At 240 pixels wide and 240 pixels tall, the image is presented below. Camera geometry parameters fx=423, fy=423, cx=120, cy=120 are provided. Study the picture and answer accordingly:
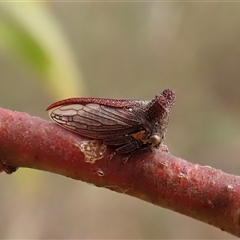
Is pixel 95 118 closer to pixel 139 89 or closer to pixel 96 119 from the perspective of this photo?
pixel 96 119

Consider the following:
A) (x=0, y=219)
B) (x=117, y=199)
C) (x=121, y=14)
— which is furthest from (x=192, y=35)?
(x=0, y=219)

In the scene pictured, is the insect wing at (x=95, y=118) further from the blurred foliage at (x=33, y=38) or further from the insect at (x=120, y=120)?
the blurred foliage at (x=33, y=38)

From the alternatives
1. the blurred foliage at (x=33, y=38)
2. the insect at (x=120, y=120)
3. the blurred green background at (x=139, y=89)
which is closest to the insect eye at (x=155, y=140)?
the insect at (x=120, y=120)

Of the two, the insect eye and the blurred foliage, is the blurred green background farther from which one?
the insect eye

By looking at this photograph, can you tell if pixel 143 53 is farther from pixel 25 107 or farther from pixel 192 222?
pixel 192 222

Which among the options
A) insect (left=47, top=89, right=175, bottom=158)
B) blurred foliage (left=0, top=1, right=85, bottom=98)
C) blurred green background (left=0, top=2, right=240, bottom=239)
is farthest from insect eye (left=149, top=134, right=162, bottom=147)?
blurred green background (left=0, top=2, right=240, bottom=239)
